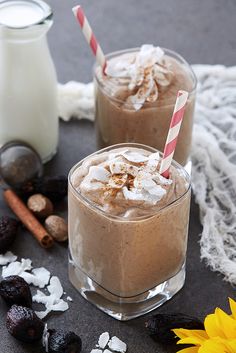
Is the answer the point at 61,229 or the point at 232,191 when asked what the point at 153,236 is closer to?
the point at 61,229

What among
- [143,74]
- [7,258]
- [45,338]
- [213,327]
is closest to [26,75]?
[143,74]

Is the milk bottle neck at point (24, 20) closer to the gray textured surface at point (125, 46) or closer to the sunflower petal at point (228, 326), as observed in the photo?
the gray textured surface at point (125, 46)

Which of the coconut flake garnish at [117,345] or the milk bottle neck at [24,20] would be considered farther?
the milk bottle neck at [24,20]

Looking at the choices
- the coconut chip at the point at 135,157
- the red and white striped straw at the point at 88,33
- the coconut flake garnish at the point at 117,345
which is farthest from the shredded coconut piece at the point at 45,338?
the red and white striped straw at the point at 88,33

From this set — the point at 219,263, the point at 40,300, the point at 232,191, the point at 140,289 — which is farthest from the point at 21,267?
the point at 232,191

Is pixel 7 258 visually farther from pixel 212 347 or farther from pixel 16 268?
pixel 212 347
